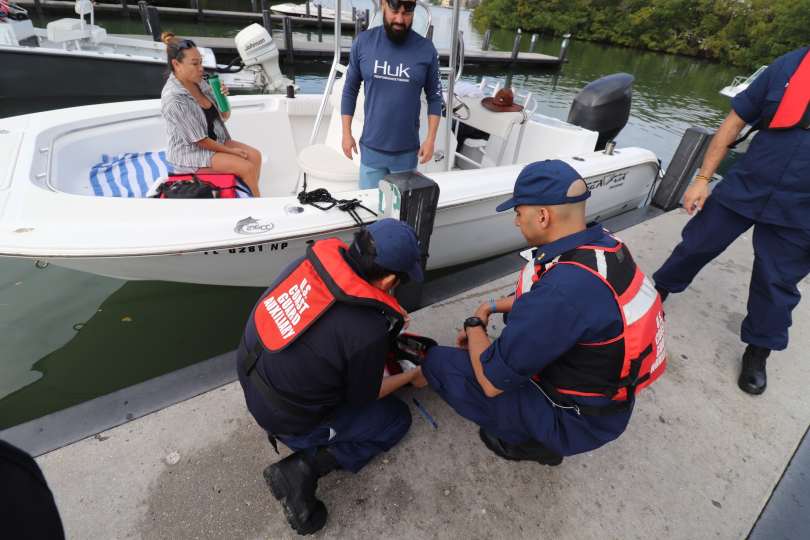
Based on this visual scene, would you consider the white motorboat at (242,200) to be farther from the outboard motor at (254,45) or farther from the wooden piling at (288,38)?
the wooden piling at (288,38)

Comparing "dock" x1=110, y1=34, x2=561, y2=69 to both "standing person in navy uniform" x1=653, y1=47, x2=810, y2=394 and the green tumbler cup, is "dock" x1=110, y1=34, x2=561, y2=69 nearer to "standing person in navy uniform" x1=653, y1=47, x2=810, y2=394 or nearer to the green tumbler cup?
the green tumbler cup

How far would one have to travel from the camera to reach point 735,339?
102 inches

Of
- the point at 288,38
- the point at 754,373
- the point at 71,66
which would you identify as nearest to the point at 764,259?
the point at 754,373

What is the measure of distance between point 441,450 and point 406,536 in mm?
380

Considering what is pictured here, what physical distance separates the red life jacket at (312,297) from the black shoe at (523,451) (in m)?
0.80

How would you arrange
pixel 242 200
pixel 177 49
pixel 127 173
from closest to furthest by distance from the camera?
pixel 242 200 < pixel 177 49 < pixel 127 173

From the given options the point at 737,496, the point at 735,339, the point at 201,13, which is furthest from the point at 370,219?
the point at 201,13

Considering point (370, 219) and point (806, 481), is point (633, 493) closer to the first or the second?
point (806, 481)

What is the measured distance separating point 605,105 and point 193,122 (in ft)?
12.1

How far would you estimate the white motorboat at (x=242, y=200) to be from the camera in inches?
79.5

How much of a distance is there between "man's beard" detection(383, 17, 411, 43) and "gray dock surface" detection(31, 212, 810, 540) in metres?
1.99

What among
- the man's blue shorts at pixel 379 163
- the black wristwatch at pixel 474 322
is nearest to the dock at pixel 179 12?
the man's blue shorts at pixel 379 163

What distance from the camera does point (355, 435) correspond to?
159 cm

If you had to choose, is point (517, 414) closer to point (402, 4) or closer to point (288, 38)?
point (402, 4)
